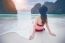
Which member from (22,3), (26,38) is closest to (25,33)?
(26,38)

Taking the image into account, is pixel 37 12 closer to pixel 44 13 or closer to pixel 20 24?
pixel 44 13

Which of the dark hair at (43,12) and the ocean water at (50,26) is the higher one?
the dark hair at (43,12)

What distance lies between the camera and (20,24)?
71.7 inches

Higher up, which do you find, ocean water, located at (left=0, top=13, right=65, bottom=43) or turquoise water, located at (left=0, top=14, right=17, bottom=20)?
turquoise water, located at (left=0, top=14, right=17, bottom=20)

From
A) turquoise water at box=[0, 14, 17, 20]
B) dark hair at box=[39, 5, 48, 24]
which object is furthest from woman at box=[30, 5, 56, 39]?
turquoise water at box=[0, 14, 17, 20]

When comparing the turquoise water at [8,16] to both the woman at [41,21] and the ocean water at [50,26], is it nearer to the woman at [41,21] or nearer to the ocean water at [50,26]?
the ocean water at [50,26]

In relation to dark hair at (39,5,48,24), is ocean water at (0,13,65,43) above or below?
below

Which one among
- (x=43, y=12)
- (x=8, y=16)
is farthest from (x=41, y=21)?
(x=8, y=16)

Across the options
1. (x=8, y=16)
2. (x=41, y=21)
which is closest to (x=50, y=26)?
(x=41, y=21)

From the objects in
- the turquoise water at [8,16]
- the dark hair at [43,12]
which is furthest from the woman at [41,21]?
the turquoise water at [8,16]

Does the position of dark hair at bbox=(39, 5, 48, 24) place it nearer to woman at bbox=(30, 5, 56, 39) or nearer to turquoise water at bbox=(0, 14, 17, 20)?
woman at bbox=(30, 5, 56, 39)

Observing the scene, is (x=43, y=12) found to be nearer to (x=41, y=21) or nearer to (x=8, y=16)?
(x=41, y=21)

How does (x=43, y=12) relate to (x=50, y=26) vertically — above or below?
above

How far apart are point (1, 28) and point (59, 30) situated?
1.91ft
